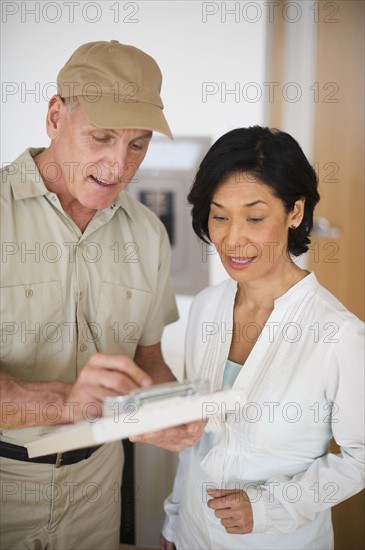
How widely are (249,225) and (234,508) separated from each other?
563 mm

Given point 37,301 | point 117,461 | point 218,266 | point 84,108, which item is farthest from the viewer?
point 218,266

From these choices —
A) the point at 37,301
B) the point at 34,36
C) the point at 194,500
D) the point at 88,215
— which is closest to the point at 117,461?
the point at 194,500

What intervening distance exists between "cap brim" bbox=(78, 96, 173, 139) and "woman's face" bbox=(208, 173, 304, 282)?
0.63ft

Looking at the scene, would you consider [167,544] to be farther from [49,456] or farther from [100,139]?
[100,139]

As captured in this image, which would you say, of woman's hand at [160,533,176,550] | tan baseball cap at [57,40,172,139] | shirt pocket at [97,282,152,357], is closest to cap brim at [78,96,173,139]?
tan baseball cap at [57,40,172,139]

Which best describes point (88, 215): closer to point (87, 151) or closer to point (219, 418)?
point (87, 151)

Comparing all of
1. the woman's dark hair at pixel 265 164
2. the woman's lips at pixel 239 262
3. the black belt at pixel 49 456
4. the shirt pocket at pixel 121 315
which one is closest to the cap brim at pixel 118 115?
the woman's dark hair at pixel 265 164

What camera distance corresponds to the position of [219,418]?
47.9 inches

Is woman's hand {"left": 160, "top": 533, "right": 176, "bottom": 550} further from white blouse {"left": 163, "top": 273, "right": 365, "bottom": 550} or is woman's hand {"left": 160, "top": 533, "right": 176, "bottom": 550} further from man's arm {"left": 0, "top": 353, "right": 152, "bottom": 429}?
man's arm {"left": 0, "top": 353, "right": 152, "bottom": 429}

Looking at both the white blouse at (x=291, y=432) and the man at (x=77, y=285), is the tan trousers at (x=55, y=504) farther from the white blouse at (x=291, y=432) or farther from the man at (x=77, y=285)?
the white blouse at (x=291, y=432)

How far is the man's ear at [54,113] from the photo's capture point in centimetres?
119

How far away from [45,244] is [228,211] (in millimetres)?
409

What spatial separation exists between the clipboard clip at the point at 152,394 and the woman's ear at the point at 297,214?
497 millimetres

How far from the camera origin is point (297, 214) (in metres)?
1.22
